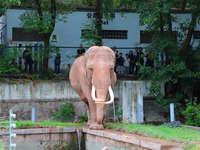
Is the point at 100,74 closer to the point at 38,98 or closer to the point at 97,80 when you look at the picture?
the point at 97,80

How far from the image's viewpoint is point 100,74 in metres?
10.9

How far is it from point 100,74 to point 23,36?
1629 cm

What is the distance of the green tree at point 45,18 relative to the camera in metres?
19.2

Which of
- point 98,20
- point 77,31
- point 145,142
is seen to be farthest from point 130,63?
point 145,142

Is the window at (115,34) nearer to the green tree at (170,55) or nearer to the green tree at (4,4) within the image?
the green tree at (170,55)

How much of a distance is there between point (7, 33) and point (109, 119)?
35.4 feet


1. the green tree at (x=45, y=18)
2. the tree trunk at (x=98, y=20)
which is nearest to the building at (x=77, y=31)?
the green tree at (x=45, y=18)

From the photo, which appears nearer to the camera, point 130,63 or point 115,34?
point 130,63

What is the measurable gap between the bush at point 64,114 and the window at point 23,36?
30.9ft

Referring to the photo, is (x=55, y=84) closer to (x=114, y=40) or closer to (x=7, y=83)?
(x=7, y=83)

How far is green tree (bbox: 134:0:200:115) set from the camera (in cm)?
1736

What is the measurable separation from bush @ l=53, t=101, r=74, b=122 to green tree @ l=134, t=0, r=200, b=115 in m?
4.02

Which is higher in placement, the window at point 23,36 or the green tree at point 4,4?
the green tree at point 4,4

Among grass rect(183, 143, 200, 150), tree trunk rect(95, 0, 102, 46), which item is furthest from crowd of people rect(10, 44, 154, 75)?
grass rect(183, 143, 200, 150)
